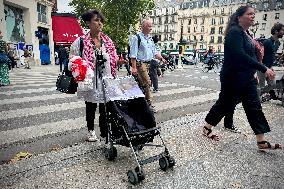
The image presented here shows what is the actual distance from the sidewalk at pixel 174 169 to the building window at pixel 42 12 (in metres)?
28.2

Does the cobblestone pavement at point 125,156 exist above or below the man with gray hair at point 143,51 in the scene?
below

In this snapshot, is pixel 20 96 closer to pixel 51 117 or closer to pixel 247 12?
pixel 51 117

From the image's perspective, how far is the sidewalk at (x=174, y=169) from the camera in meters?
3.22

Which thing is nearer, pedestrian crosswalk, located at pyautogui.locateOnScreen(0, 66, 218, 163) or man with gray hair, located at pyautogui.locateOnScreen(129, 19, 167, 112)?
pedestrian crosswalk, located at pyautogui.locateOnScreen(0, 66, 218, 163)

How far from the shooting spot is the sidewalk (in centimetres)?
322

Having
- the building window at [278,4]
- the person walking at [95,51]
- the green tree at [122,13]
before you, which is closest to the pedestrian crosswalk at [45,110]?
the person walking at [95,51]

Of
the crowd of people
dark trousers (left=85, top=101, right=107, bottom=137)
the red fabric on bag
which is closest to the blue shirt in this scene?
the crowd of people

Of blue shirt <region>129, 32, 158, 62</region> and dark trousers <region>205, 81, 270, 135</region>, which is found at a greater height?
blue shirt <region>129, 32, 158, 62</region>

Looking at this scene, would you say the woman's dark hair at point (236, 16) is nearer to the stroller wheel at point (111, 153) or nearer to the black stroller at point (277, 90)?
the stroller wheel at point (111, 153)

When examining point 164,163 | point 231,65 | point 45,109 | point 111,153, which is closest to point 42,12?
point 45,109

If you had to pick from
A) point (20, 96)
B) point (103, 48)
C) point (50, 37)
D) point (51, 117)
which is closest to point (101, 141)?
point (103, 48)

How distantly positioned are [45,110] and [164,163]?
4190mm

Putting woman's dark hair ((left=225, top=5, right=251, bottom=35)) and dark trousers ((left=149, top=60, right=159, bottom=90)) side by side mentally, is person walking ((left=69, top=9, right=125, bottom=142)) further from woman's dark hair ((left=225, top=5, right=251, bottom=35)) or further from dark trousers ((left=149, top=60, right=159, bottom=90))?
dark trousers ((left=149, top=60, right=159, bottom=90))

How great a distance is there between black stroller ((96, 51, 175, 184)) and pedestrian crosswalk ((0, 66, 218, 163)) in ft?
5.87
